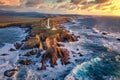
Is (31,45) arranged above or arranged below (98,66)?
above

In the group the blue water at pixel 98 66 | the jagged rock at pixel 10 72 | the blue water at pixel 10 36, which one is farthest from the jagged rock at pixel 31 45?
the jagged rock at pixel 10 72

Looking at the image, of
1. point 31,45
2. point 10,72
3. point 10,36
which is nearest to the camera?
point 10,72

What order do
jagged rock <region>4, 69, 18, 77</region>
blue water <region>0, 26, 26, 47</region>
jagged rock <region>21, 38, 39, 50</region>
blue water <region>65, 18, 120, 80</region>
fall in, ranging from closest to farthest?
blue water <region>65, 18, 120, 80</region>
jagged rock <region>4, 69, 18, 77</region>
jagged rock <region>21, 38, 39, 50</region>
blue water <region>0, 26, 26, 47</region>

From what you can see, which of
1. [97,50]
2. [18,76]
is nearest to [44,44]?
[97,50]

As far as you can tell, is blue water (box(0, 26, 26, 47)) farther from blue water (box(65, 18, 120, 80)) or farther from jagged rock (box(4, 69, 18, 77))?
blue water (box(65, 18, 120, 80))

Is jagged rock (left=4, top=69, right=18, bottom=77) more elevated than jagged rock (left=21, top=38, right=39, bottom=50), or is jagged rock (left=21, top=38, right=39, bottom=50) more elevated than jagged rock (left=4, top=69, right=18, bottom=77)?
jagged rock (left=21, top=38, right=39, bottom=50)

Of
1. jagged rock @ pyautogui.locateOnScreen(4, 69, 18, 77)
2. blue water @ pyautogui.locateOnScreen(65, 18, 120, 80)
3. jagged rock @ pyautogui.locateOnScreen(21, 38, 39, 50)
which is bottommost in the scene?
blue water @ pyautogui.locateOnScreen(65, 18, 120, 80)

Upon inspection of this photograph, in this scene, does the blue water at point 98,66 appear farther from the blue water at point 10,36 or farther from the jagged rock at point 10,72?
the blue water at point 10,36

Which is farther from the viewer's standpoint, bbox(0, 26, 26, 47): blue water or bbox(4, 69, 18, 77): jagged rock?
bbox(0, 26, 26, 47): blue water

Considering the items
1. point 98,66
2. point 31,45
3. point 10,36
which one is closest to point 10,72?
point 31,45

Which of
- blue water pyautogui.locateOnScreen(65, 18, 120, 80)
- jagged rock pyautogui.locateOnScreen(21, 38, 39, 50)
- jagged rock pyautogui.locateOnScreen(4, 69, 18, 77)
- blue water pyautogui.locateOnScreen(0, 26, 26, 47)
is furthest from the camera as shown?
blue water pyautogui.locateOnScreen(0, 26, 26, 47)

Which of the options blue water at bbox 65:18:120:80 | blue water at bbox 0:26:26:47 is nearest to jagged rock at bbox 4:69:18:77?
blue water at bbox 65:18:120:80

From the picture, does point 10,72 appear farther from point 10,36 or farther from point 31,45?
point 10,36
